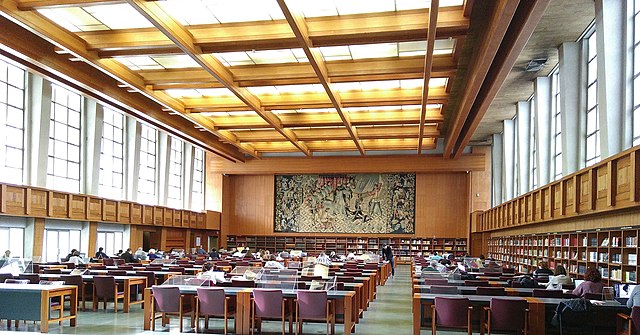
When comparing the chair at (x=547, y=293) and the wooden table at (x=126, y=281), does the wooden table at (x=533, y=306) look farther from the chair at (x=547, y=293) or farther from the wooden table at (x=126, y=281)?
the wooden table at (x=126, y=281)

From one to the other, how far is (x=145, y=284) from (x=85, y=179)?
1321 centimetres

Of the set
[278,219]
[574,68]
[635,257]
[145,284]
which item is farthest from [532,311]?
[278,219]

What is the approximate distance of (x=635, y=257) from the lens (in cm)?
1131

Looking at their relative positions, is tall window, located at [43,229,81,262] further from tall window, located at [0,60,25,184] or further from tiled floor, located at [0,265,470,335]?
tiled floor, located at [0,265,470,335]

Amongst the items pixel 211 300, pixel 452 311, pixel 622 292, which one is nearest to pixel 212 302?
pixel 211 300

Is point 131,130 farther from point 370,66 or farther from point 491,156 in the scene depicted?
point 491,156

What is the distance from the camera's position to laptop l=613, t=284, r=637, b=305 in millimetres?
9675

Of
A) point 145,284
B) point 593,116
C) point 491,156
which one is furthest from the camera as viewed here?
point 491,156

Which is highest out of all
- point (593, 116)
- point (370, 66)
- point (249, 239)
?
point (370, 66)

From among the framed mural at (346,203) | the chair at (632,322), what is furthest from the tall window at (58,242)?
the chair at (632,322)

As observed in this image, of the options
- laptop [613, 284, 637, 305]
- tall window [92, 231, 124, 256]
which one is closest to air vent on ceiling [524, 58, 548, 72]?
laptop [613, 284, 637, 305]

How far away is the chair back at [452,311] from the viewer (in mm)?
8984

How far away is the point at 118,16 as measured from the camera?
47.0 feet

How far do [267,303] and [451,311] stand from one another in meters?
2.78
